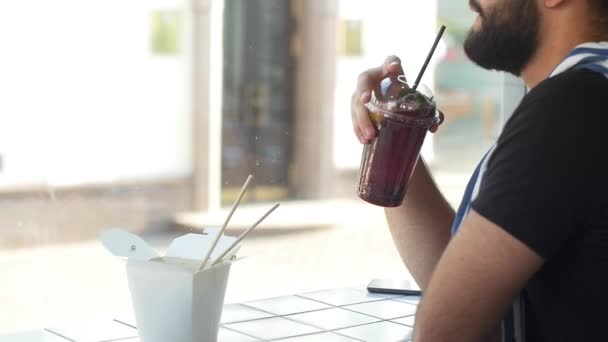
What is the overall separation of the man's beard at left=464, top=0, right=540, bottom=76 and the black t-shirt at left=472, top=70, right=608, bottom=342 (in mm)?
182

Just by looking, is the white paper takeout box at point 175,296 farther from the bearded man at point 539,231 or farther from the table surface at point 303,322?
the bearded man at point 539,231

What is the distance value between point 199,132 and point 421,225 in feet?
11.2

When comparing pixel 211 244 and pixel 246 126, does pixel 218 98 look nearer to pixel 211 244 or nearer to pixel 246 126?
pixel 246 126

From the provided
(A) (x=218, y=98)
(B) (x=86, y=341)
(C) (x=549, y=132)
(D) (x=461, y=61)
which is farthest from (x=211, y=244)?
(D) (x=461, y=61)

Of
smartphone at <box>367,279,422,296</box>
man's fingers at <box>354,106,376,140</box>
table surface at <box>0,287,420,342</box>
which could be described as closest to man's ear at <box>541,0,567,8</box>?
man's fingers at <box>354,106,376,140</box>

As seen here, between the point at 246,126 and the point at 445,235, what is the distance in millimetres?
3585

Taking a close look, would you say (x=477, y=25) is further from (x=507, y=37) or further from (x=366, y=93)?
(x=366, y=93)

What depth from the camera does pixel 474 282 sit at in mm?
1100

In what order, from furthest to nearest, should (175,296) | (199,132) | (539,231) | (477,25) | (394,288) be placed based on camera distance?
(199,132) < (394,288) < (477,25) < (175,296) < (539,231)

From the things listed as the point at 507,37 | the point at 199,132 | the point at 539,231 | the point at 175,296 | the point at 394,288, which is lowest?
the point at 199,132

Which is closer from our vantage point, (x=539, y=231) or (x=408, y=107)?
(x=539, y=231)

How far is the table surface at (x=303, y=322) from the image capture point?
4.67 ft

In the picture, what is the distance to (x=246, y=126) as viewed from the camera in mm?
5094

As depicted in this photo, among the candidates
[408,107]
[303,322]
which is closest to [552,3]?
[408,107]
